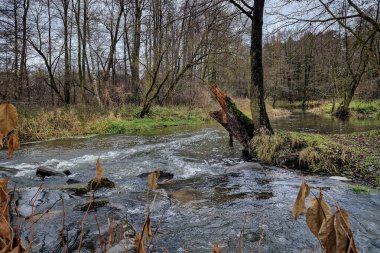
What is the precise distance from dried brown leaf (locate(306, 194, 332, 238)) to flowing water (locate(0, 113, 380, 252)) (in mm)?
342

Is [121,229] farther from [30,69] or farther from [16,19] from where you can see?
[30,69]

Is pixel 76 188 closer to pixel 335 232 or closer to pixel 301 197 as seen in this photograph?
pixel 301 197

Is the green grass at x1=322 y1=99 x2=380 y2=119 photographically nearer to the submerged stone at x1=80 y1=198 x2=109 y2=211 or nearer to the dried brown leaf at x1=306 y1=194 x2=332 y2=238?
the submerged stone at x1=80 y1=198 x2=109 y2=211

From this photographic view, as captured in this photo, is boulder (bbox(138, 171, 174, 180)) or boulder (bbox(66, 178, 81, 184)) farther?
boulder (bbox(138, 171, 174, 180))

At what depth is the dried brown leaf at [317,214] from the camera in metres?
1.01

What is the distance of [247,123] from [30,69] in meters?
24.6

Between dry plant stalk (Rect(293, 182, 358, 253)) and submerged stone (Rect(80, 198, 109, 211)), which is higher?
dry plant stalk (Rect(293, 182, 358, 253))

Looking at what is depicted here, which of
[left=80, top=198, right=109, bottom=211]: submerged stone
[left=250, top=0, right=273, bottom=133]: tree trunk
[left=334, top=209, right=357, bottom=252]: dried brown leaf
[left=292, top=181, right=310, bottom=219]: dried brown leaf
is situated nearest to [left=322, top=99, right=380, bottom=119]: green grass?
[left=250, top=0, right=273, bottom=133]: tree trunk

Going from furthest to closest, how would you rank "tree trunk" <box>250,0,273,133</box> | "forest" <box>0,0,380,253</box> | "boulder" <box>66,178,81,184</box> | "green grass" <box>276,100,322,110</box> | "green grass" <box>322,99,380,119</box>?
"green grass" <box>276,100,322,110</box>
"green grass" <box>322,99,380,119</box>
"tree trunk" <box>250,0,273,133</box>
"boulder" <box>66,178,81,184</box>
"forest" <box>0,0,380,253</box>

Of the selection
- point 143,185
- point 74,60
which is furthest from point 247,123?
point 74,60

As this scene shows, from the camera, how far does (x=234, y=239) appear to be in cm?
395

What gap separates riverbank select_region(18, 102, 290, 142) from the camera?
47.2 feet

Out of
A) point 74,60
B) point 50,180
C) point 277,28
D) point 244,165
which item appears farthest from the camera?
point 74,60

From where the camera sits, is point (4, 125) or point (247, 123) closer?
point (4, 125)
